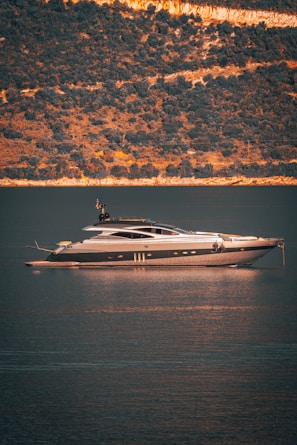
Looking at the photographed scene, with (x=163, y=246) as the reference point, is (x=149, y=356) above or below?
below

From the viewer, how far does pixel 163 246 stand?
56344 mm

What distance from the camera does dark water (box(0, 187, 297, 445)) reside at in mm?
27047

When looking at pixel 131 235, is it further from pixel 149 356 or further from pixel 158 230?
pixel 149 356

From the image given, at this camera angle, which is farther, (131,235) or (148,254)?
(148,254)

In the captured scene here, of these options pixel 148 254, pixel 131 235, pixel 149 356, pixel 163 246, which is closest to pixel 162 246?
pixel 163 246

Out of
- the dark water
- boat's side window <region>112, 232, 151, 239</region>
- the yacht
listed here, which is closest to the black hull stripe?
the yacht

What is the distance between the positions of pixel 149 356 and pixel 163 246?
22221mm

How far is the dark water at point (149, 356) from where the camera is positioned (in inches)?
1065

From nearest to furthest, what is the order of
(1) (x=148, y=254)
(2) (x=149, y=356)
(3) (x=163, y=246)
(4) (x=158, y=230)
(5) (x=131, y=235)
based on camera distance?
(2) (x=149, y=356), (4) (x=158, y=230), (5) (x=131, y=235), (3) (x=163, y=246), (1) (x=148, y=254)

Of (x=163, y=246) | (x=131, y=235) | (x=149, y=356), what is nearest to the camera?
(x=149, y=356)

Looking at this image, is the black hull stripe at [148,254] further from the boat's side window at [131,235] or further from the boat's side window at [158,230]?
the boat's side window at [158,230]

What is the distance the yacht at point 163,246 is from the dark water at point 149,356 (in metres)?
0.70

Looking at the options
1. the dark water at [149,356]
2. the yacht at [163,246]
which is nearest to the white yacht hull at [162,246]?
the yacht at [163,246]

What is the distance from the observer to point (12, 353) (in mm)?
35094
